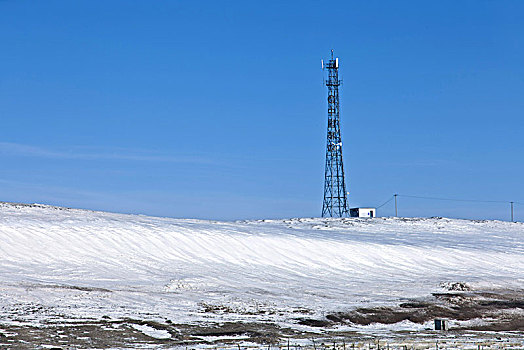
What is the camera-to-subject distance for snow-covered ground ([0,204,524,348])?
27266mm

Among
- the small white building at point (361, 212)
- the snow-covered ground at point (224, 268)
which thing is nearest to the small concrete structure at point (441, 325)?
the snow-covered ground at point (224, 268)

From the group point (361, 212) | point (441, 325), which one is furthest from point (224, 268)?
point (361, 212)

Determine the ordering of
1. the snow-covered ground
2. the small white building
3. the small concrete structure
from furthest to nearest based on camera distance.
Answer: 1. the small white building
2. the snow-covered ground
3. the small concrete structure

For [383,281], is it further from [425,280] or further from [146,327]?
[146,327]

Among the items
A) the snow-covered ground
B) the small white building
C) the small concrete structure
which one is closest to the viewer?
the small concrete structure

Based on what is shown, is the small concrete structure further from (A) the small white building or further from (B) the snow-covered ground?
(A) the small white building

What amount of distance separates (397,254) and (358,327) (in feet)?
66.7

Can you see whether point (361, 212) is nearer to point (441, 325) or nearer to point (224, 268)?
point (224, 268)

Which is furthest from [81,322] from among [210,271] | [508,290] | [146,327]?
[508,290]

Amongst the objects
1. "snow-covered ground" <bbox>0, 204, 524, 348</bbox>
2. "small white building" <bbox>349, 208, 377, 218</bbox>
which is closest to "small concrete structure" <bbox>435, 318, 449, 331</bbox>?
"snow-covered ground" <bbox>0, 204, 524, 348</bbox>

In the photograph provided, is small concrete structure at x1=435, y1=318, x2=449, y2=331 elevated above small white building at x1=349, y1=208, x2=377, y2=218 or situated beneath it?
situated beneath

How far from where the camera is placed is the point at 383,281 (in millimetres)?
38656

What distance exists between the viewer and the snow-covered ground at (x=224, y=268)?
27.3 m

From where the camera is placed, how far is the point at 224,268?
39.1 m
